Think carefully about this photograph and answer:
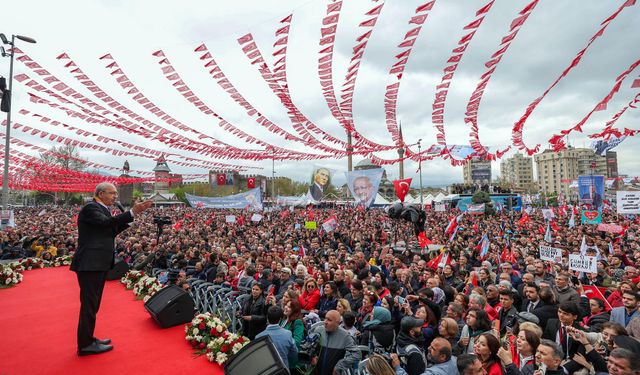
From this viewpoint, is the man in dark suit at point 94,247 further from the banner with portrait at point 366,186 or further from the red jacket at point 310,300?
the banner with portrait at point 366,186

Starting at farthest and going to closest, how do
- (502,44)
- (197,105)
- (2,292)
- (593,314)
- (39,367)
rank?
(197,105)
(2,292)
(502,44)
(593,314)
(39,367)

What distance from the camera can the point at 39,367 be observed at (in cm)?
476

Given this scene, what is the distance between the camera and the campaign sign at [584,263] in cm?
839

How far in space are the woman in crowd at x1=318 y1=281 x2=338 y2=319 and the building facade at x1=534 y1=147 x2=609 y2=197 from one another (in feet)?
438

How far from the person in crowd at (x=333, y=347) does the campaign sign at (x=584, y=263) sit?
7166 mm

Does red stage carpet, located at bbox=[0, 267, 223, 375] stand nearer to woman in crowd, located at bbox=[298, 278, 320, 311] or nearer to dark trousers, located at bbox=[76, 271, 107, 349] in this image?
dark trousers, located at bbox=[76, 271, 107, 349]

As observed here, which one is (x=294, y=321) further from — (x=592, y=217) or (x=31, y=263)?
(x=592, y=217)

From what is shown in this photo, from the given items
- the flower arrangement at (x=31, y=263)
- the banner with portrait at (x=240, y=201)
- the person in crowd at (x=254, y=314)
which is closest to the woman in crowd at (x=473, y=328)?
the person in crowd at (x=254, y=314)

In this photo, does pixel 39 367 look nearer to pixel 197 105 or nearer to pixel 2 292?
pixel 2 292

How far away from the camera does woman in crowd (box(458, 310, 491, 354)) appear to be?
4742 mm

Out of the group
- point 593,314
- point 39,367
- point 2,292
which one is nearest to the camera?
point 39,367

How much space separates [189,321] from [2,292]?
613 centimetres

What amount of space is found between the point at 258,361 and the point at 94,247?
2.74m

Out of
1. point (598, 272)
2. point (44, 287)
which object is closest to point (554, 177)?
point (598, 272)
